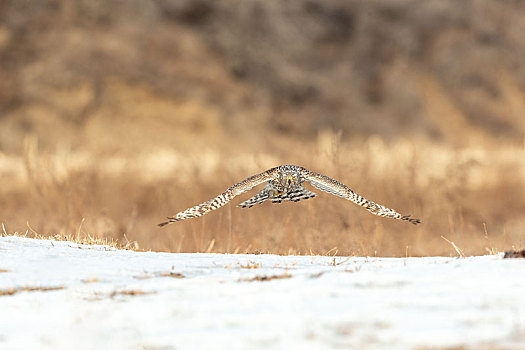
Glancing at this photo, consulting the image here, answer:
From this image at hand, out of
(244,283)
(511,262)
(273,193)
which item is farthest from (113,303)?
(273,193)

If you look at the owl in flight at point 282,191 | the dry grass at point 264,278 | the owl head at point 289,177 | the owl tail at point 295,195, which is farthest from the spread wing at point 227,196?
the dry grass at point 264,278

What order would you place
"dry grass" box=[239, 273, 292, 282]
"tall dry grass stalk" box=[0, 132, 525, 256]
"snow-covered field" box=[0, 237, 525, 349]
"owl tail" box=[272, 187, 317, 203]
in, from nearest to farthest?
"snow-covered field" box=[0, 237, 525, 349]
"dry grass" box=[239, 273, 292, 282]
"owl tail" box=[272, 187, 317, 203]
"tall dry grass stalk" box=[0, 132, 525, 256]

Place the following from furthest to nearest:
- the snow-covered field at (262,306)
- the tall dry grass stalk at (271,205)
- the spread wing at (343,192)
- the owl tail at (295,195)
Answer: the tall dry grass stalk at (271,205)
the spread wing at (343,192)
the owl tail at (295,195)
the snow-covered field at (262,306)

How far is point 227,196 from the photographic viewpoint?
8.32 meters

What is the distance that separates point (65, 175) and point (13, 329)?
9930 millimetres

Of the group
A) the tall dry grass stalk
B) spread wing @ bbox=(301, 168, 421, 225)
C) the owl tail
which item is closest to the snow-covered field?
the owl tail

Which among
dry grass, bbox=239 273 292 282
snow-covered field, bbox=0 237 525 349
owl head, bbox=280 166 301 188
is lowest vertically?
snow-covered field, bbox=0 237 525 349

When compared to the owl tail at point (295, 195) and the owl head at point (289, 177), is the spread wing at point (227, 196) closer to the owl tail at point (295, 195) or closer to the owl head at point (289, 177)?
the owl head at point (289, 177)

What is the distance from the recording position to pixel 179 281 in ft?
18.1

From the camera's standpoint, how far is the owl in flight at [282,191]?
327 inches

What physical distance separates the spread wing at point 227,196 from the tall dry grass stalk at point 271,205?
241cm

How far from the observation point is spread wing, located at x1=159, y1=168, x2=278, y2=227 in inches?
326

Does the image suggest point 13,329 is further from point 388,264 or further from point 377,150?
point 377,150

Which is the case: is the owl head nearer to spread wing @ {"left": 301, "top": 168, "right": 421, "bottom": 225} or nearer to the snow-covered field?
spread wing @ {"left": 301, "top": 168, "right": 421, "bottom": 225}
